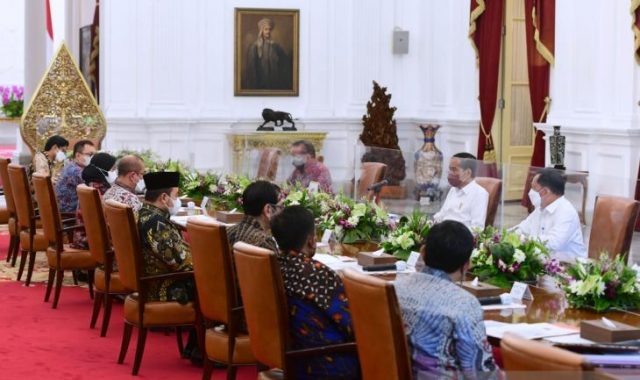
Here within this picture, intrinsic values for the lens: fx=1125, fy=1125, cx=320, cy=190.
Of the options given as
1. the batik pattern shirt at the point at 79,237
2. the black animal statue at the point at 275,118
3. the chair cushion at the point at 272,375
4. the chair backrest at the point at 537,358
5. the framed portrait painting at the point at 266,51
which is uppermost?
the framed portrait painting at the point at 266,51

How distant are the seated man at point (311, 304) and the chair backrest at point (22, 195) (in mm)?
4914

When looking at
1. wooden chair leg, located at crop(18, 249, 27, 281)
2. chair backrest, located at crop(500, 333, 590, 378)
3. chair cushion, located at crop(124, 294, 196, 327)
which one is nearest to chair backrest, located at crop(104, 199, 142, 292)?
chair cushion, located at crop(124, 294, 196, 327)

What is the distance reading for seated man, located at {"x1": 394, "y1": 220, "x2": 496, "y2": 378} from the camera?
12.6 feet

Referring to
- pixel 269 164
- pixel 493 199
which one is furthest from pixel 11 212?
pixel 493 199

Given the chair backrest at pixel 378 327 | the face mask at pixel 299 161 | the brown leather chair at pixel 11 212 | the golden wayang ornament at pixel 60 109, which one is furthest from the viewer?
the golden wayang ornament at pixel 60 109

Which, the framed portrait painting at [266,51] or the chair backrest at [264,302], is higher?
the framed portrait painting at [266,51]

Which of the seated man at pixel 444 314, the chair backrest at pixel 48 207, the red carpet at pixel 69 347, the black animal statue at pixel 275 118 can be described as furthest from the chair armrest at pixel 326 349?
the black animal statue at pixel 275 118

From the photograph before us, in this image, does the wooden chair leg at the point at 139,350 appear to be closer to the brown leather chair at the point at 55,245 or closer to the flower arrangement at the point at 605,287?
the brown leather chair at the point at 55,245

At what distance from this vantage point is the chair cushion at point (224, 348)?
211 inches

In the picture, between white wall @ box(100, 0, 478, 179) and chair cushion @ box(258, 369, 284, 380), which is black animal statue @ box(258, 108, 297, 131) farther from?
chair cushion @ box(258, 369, 284, 380)

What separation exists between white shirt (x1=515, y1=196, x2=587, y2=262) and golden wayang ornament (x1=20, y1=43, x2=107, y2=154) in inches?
263

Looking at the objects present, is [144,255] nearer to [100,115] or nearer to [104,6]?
[100,115]

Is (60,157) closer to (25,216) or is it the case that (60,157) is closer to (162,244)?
(25,216)

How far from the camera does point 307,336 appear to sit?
14.8ft
